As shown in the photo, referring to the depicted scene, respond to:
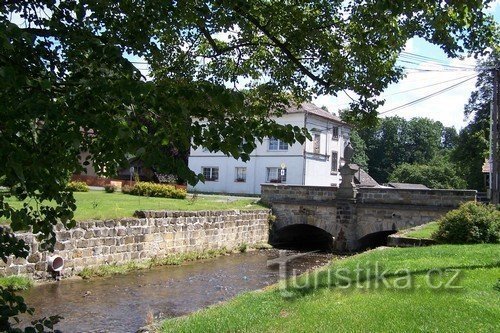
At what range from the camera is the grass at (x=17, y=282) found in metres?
11.2

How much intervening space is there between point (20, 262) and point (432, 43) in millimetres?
10769

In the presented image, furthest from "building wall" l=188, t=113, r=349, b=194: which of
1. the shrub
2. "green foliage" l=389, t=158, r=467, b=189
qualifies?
"green foliage" l=389, t=158, r=467, b=189

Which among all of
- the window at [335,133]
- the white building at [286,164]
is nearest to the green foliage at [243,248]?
the white building at [286,164]

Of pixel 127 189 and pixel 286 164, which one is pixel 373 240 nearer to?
pixel 127 189

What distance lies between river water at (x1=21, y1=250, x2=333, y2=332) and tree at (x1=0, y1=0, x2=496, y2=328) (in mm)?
6038

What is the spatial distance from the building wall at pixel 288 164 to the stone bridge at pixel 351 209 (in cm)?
1268

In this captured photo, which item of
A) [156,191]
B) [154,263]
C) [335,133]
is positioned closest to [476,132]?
[335,133]

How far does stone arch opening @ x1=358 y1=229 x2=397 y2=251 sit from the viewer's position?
23.9 m

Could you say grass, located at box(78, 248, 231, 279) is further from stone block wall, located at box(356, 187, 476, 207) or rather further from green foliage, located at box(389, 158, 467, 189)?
green foliage, located at box(389, 158, 467, 189)

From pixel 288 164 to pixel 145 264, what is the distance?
996 inches

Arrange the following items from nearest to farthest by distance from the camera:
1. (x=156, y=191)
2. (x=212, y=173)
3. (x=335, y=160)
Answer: (x=156, y=191)
(x=212, y=173)
(x=335, y=160)

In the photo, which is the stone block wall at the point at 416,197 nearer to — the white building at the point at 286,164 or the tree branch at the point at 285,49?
the white building at the point at 286,164

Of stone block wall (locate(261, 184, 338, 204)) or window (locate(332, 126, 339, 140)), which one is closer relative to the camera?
stone block wall (locate(261, 184, 338, 204))

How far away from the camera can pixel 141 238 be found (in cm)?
1634
